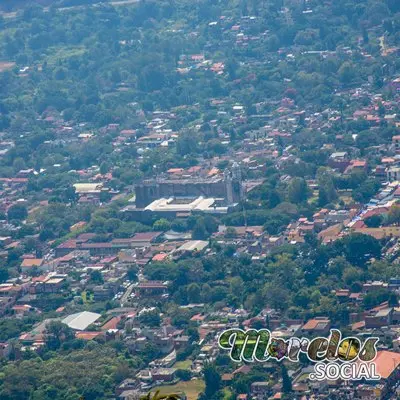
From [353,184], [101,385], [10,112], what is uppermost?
[101,385]

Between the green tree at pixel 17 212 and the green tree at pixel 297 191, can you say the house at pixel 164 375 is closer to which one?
the green tree at pixel 297 191

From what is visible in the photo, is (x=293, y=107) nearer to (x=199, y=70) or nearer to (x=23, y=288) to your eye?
(x=199, y=70)

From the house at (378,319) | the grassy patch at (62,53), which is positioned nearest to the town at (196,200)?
the house at (378,319)

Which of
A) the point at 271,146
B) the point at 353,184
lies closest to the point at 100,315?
the point at 353,184

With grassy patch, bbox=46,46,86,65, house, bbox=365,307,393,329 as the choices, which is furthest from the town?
grassy patch, bbox=46,46,86,65

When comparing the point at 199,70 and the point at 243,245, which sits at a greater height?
the point at 243,245

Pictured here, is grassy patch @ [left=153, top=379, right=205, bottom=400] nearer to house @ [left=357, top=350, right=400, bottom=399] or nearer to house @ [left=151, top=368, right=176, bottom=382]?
house @ [left=151, top=368, right=176, bottom=382]

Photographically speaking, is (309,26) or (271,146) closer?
(271,146)

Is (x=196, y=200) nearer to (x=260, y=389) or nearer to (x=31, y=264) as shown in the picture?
(x=31, y=264)
